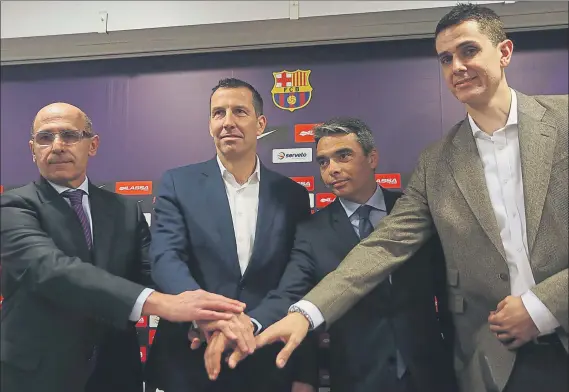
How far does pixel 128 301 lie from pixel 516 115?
1.30 m

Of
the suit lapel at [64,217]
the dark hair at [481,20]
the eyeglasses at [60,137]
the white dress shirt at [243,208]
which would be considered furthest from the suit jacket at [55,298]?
the dark hair at [481,20]

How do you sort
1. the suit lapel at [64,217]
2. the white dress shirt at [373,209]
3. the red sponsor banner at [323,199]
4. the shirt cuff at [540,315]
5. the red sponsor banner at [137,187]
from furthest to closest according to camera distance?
the red sponsor banner at [323,199] → the red sponsor banner at [137,187] → the white dress shirt at [373,209] → the suit lapel at [64,217] → the shirt cuff at [540,315]

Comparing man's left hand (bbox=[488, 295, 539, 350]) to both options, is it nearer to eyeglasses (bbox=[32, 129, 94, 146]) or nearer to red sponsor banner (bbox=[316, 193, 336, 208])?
red sponsor banner (bbox=[316, 193, 336, 208])

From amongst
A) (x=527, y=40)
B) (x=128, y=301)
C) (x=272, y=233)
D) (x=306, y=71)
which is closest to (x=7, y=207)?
(x=128, y=301)

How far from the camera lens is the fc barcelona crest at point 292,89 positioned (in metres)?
1.89

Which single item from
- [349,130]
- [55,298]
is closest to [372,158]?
[349,130]

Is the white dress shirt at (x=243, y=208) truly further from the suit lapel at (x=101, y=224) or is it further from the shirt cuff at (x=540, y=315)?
the shirt cuff at (x=540, y=315)

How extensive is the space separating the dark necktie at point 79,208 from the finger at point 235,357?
617 millimetres

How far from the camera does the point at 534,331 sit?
120 centimetres

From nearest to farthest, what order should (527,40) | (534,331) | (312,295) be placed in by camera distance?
1. (534,331)
2. (312,295)
3. (527,40)

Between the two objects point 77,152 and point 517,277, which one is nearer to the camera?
point 517,277

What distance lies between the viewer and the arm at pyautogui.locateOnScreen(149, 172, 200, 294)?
144 centimetres

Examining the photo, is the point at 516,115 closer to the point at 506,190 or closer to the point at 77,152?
the point at 506,190

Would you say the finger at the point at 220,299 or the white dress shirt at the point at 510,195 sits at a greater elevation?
the white dress shirt at the point at 510,195
